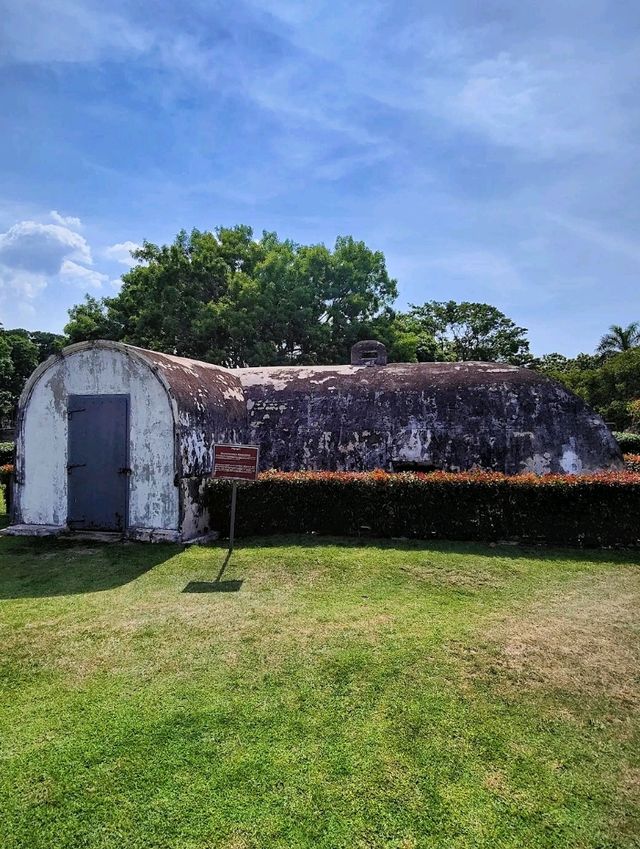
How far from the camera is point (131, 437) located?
9.88 metres

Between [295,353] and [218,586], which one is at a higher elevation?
[295,353]

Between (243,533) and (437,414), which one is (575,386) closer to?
(437,414)

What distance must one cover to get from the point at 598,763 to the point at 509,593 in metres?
3.33

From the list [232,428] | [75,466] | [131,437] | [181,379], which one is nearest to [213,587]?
[131,437]

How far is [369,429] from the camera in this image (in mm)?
12188

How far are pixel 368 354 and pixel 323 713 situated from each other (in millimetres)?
12230

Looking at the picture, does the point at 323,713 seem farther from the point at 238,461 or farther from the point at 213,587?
the point at 238,461

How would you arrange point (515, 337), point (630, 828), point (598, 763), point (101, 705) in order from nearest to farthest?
point (630, 828), point (598, 763), point (101, 705), point (515, 337)

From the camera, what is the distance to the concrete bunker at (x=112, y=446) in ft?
31.8


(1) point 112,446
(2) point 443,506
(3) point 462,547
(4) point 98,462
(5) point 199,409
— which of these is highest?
(5) point 199,409

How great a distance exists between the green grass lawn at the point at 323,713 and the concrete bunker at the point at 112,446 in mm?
2515

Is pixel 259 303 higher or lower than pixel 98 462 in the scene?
higher

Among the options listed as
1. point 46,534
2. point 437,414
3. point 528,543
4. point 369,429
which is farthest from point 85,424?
point 528,543

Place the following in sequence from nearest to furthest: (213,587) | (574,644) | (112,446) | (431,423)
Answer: (574,644) → (213,587) → (112,446) → (431,423)
